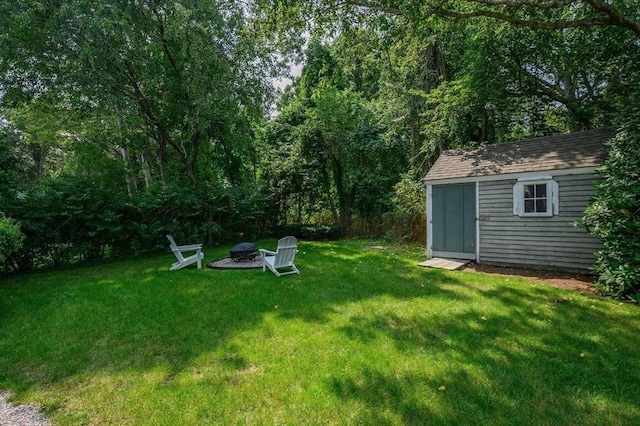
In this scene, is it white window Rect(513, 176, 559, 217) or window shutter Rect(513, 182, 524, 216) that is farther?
window shutter Rect(513, 182, 524, 216)

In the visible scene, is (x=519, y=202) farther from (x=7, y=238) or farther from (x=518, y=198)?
(x=7, y=238)

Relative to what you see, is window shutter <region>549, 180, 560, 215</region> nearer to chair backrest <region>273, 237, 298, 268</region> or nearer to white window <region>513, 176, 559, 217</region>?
white window <region>513, 176, 559, 217</region>

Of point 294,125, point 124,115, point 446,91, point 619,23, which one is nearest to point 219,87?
point 124,115

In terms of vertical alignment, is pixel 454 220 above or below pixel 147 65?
below

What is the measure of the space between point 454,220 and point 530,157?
7.43 feet

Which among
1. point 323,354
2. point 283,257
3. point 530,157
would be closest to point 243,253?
point 283,257

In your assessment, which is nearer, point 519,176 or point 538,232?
point 538,232

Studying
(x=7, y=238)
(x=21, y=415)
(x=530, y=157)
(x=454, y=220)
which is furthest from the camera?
(x=454, y=220)

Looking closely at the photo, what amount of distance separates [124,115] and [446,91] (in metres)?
11.3

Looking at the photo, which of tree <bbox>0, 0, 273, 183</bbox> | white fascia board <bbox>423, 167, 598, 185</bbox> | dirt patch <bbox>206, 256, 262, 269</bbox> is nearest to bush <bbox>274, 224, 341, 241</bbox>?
tree <bbox>0, 0, 273, 183</bbox>

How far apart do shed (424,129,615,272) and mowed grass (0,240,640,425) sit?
1460mm

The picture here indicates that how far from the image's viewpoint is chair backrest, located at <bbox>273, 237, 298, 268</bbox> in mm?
6629

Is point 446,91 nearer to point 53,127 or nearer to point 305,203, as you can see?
point 305,203

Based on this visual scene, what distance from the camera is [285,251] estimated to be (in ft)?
22.2
